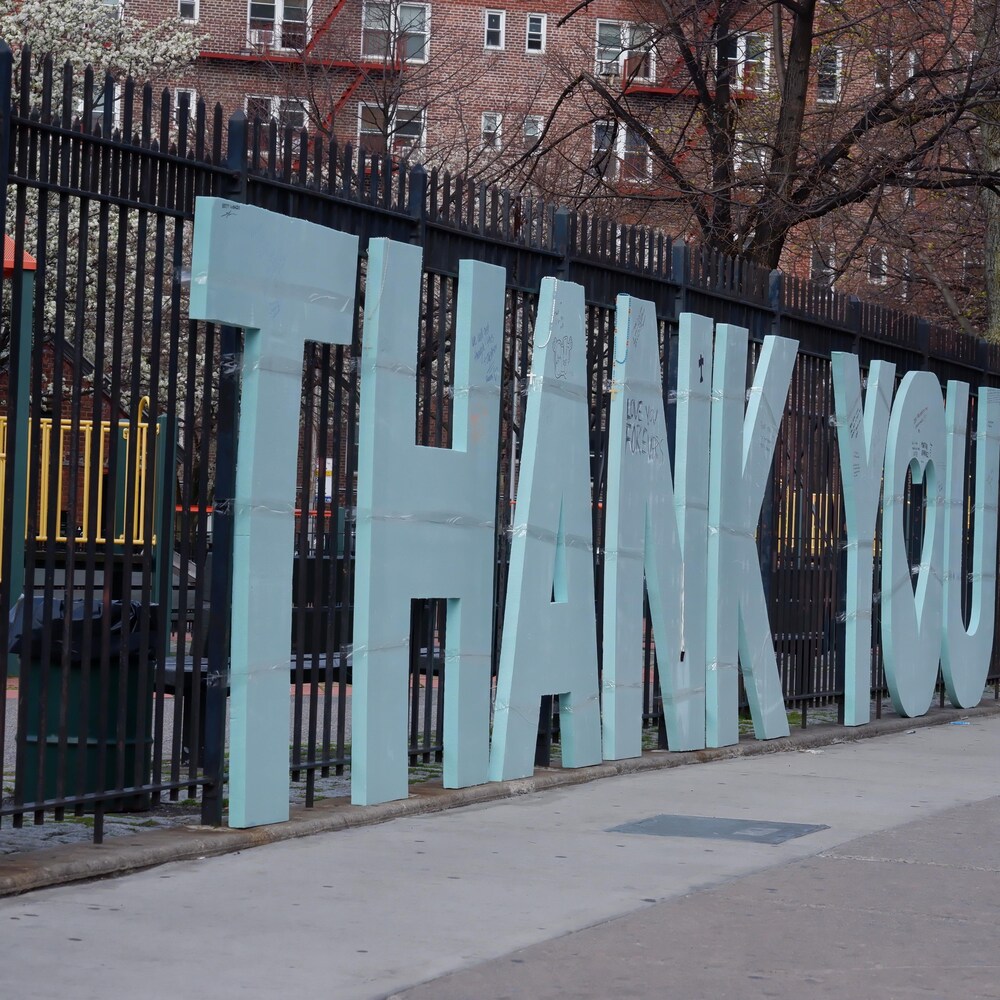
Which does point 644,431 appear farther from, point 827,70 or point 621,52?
point 827,70

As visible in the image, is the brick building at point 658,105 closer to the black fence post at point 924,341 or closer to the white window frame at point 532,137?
the white window frame at point 532,137

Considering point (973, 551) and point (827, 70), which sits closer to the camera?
point (973, 551)

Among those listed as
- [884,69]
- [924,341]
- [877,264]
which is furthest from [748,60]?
[877,264]

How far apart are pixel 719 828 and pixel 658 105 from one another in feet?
35.8

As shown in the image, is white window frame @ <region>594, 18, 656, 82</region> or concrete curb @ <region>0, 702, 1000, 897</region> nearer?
concrete curb @ <region>0, 702, 1000, 897</region>

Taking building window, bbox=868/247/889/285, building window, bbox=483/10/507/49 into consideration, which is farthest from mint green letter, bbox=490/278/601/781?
building window, bbox=483/10/507/49

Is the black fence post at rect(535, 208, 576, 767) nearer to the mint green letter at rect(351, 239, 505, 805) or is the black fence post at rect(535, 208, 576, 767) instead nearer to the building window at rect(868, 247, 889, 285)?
the mint green letter at rect(351, 239, 505, 805)

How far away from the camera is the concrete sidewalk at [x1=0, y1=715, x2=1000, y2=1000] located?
Answer: 15.5 ft

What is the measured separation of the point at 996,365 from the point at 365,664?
29.8 ft

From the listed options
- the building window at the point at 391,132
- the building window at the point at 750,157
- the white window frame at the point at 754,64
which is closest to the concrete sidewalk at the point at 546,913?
the building window at the point at 391,132

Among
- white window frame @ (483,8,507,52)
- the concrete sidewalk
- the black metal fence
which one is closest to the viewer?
the concrete sidewalk

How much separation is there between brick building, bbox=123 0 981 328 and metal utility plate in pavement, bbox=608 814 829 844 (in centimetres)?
545

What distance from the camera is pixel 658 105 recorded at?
17.0 meters

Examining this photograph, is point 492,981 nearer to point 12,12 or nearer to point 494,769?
point 494,769
